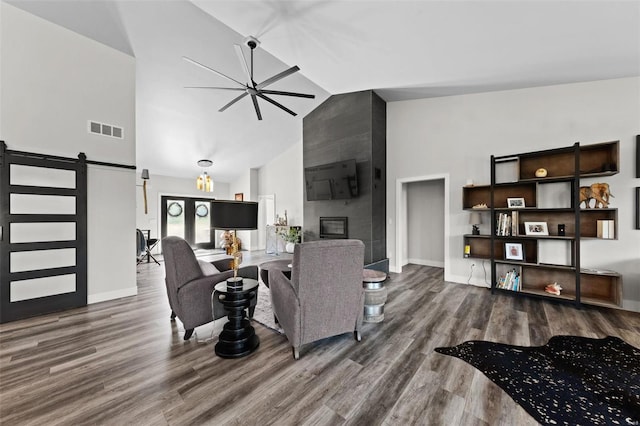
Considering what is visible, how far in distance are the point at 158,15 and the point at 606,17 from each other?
480cm

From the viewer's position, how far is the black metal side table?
2121mm

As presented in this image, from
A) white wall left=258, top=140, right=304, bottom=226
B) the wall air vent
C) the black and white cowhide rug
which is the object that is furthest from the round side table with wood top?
white wall left=258, top=140, right=304, bottom=226

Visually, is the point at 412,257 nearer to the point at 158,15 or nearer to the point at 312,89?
the point at 312,89

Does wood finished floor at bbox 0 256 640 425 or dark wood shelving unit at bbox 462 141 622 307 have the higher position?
dark wood shelving unit at bbox 462 141 622 307

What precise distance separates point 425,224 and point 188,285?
17.1 ft

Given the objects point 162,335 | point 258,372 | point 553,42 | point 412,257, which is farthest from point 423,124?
point 162,335

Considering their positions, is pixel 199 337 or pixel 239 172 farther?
pixel 239 172

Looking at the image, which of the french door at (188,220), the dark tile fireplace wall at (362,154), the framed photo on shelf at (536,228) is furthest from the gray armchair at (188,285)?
the french door at (188,220)

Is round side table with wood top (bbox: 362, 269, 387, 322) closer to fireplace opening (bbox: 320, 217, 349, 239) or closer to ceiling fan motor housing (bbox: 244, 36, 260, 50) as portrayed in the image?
fireplace opening (bbox: 320, 217, 349, 239)

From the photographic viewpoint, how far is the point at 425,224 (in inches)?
231

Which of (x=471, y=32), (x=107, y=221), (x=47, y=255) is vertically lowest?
(x=47, y=255)

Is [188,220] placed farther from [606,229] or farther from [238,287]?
[606,229]

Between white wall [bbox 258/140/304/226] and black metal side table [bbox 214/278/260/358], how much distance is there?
206 inches

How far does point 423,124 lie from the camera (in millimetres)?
4852
